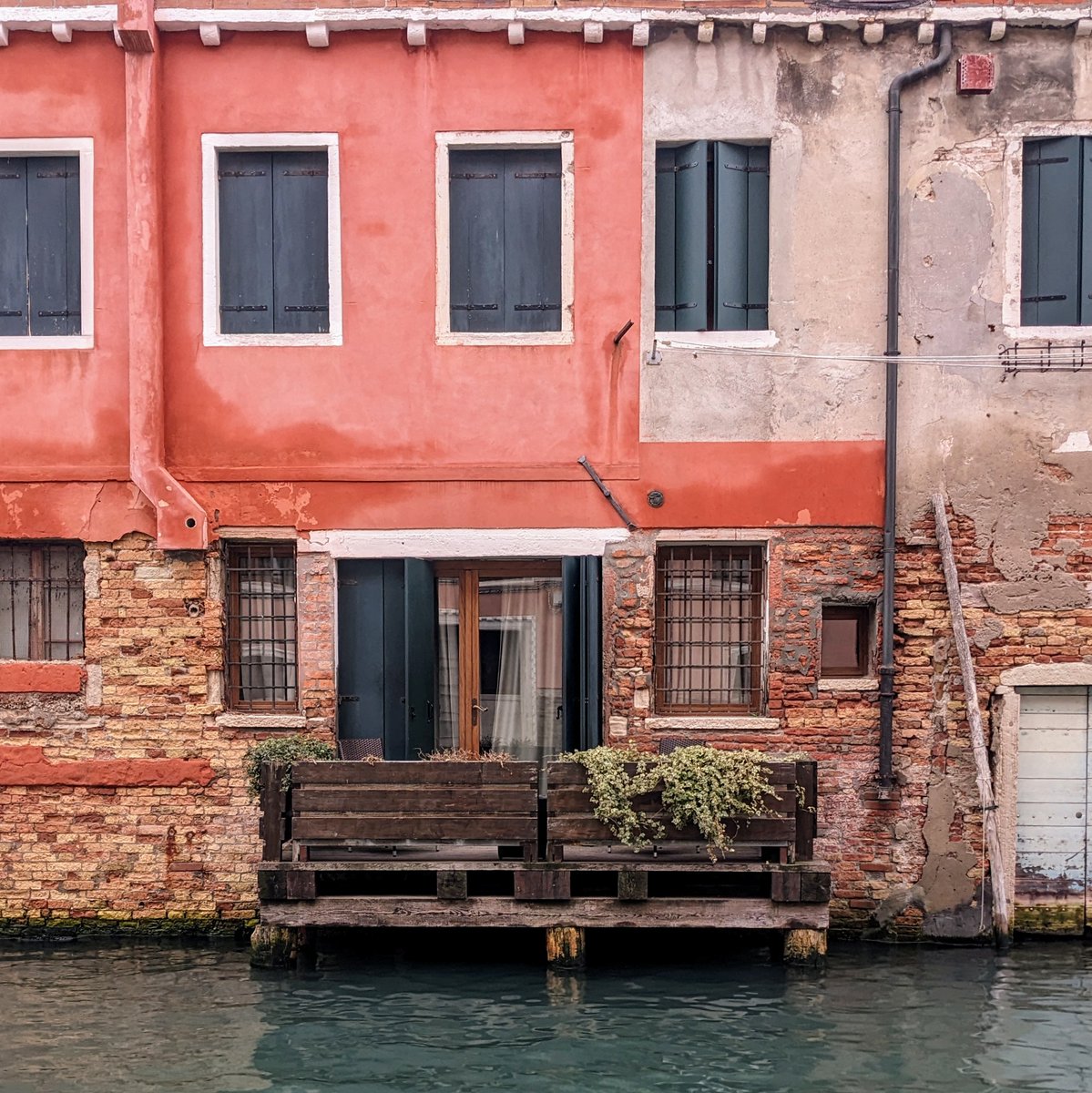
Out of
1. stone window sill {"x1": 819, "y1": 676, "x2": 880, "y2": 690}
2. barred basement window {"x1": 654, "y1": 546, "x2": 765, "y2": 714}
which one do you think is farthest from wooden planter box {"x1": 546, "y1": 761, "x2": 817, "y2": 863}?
barred basement window {"x1": 654, "y1": 546, "x2": 765, "y2": 714}

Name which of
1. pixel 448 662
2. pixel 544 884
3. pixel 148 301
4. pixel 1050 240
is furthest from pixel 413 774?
pixel 1050 240

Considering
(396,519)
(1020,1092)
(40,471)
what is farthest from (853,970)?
(40,471)

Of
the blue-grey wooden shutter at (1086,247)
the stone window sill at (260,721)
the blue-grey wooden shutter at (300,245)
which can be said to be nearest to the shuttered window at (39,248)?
the blue-grey wooden shutter at (300,245)

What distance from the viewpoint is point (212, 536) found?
954cm

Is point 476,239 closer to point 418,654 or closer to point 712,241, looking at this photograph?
point 712,241

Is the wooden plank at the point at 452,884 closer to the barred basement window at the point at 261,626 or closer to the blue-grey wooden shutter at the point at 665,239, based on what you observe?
the barred basement window at the point at 261,626

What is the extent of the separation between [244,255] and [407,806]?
13.8ft

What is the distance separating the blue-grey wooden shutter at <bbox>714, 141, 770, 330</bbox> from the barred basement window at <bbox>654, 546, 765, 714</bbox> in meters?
1.72

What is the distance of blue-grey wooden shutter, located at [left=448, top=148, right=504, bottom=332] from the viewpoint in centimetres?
958

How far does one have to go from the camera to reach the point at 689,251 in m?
9.56

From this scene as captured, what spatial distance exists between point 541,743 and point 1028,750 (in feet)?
11.5

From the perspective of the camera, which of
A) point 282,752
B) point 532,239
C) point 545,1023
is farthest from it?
point 532,239

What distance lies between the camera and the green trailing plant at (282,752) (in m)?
9.03

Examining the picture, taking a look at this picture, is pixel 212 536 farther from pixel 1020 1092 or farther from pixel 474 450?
pixel 1020 1092
